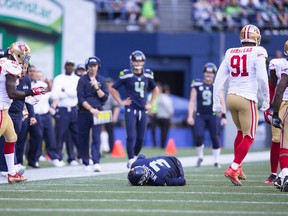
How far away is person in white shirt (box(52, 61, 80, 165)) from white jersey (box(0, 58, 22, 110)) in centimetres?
536

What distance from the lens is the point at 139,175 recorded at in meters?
10.5

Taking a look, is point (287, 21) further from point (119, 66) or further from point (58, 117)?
point (58, 117)

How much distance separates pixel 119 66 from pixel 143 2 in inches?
93.8

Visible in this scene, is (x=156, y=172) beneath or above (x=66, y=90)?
beneath

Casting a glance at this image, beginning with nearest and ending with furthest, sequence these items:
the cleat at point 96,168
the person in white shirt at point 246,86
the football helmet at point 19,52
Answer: the person in white shirt at point 246,86 → the football helmet at point 19,52 → the cleat at point 96,168

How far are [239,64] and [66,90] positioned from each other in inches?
237

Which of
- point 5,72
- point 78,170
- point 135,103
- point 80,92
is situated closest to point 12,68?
point 5,72

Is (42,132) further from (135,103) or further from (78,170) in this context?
(135,103)

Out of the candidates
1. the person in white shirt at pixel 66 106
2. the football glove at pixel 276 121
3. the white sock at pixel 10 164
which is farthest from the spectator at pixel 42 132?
the football glove at pixel 276 121

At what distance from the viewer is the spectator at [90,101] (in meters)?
13.8

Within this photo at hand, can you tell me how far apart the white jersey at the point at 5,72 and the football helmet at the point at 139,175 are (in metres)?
1.79

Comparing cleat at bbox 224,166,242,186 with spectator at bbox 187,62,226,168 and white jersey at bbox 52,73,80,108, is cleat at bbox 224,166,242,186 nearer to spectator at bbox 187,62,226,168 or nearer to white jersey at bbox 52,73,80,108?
spectator at bbox 187,62,226,168

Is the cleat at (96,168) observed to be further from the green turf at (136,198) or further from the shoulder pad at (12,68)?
the shoulder pad at (12,68)

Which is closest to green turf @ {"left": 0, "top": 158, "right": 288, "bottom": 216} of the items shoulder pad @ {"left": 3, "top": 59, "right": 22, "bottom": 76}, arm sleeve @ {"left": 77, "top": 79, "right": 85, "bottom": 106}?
shoulder pad @ {"left": 3, "top": 59, "right": 22, "bottom": 76}
